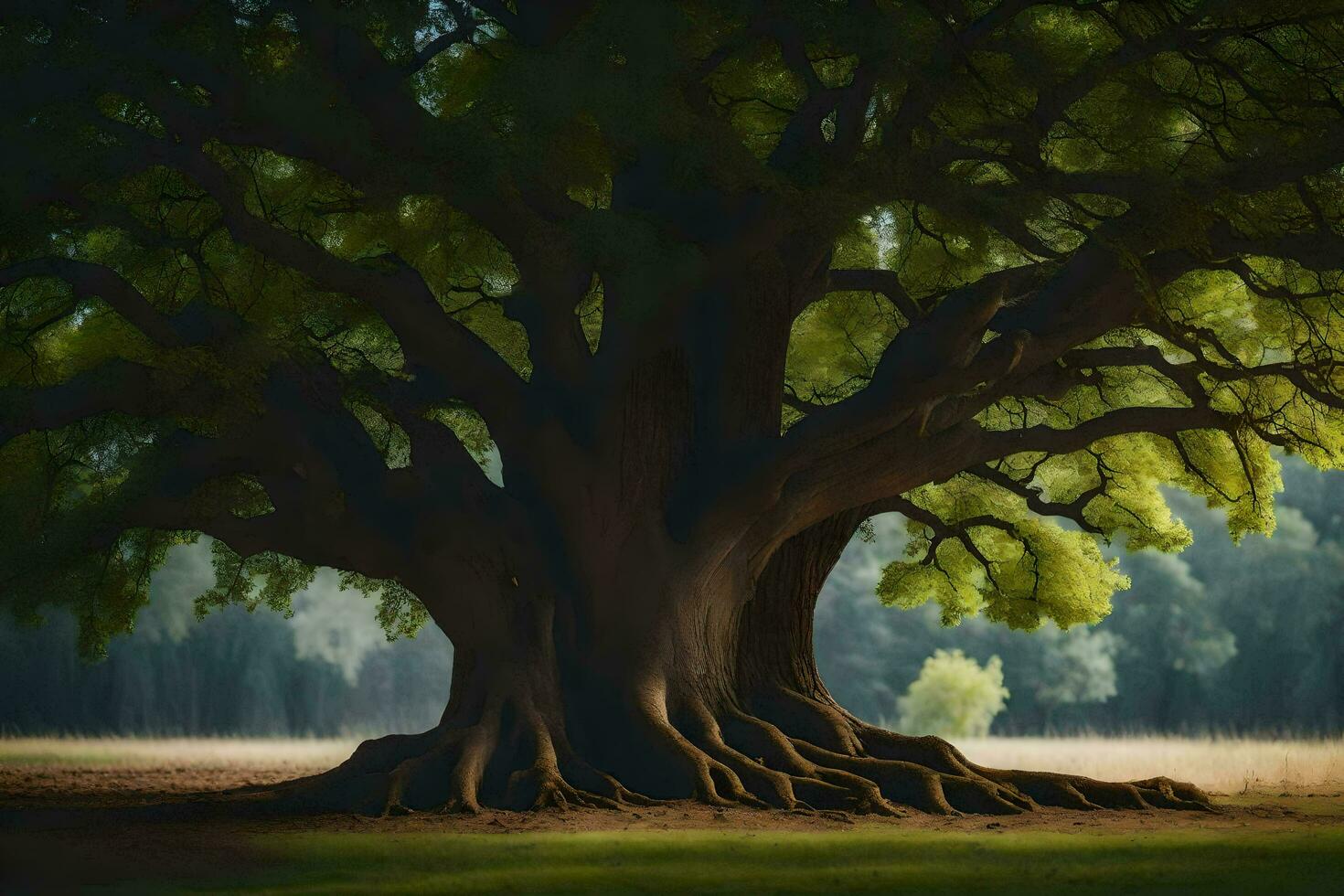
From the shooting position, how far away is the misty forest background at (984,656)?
38031 mm

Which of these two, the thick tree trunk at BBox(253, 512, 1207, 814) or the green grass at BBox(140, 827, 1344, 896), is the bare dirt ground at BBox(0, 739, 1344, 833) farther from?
the green grass at BBox(140, 827, 1344, 896)

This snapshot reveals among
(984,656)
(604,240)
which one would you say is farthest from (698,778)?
(984,656)

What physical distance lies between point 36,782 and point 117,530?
205 inches

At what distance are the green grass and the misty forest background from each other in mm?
29251

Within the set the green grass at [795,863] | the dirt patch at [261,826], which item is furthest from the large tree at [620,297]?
the green grass at [795,863]

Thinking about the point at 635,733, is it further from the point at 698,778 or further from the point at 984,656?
the point at 984,656

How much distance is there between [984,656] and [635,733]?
40646 mm

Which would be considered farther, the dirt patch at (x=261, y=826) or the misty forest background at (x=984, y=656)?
the misty forest background at (x=984, y=656)

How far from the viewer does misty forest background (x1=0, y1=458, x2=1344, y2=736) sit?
125ft

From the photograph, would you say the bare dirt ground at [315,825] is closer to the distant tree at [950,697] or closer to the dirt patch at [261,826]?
the dirt patch at [261,826]

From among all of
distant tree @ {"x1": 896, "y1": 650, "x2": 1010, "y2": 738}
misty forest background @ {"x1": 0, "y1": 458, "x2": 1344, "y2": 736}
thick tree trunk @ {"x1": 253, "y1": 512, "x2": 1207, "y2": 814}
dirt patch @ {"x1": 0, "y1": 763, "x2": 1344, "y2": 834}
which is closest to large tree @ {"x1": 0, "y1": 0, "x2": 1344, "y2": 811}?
thick tree trunk @ {"x1": 253, "y1": 512, "x2": 1207, "y2": 814}

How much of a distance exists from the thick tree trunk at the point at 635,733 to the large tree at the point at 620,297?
0.03 meters

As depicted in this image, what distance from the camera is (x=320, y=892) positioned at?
6.53 meters

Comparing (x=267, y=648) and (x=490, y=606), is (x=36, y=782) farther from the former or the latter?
(x=267, y=648)
